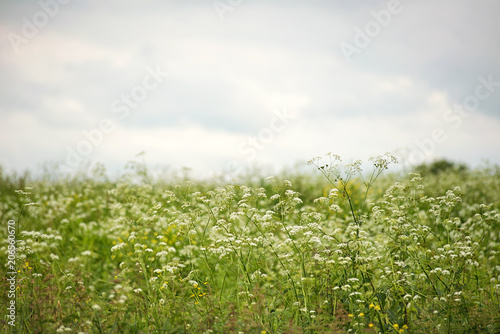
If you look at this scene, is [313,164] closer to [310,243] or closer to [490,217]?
[310,243]

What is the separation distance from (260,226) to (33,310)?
2.45 m

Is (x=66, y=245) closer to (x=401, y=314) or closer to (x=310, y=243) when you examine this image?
(x=310, y=243)

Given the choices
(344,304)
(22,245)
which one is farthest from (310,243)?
(22,245)

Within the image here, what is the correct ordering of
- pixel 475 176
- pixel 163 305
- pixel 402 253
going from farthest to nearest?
pixel 475 176
pixel 402 253
pixel 163 305

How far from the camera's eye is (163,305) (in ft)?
13.3

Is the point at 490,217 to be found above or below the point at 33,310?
above

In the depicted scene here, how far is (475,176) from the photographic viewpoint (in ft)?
47.6

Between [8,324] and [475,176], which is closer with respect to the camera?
[8,324]

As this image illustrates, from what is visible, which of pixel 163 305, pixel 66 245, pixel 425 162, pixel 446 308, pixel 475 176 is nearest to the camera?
pixel 446 308

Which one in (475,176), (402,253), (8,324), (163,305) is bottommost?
(8,324)

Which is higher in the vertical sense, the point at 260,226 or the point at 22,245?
the point at 260,226

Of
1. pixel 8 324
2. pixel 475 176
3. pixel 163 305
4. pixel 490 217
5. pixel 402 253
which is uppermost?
pixel 475 176

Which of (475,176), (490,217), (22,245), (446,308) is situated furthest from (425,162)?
(22,245)

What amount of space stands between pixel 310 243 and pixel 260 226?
0.70 meters
